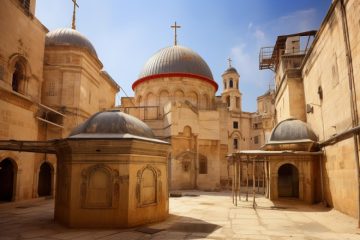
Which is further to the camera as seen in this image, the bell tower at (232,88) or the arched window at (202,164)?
the bell tower at (232,88)

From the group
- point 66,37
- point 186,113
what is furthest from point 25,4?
point 186,113

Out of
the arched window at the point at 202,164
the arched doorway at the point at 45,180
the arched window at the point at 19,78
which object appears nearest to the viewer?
the arched window at the point at 19,78

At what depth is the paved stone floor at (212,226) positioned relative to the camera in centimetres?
781

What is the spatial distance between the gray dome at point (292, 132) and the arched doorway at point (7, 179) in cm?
1360

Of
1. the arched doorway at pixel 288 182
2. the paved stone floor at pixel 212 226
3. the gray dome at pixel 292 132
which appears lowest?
the paved stone floor at pixel 212 226

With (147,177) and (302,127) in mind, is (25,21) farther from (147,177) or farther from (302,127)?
(302,127)

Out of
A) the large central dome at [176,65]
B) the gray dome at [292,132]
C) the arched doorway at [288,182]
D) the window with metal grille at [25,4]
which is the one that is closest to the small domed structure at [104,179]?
the window with metal grille at [25,4]

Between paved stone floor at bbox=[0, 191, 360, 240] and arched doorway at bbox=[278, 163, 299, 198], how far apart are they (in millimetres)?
4572

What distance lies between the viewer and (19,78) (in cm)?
1506

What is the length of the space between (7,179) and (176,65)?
57.9ft

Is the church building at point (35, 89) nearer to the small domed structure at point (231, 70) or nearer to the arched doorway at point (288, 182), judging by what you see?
the arched doorway at point (288, 182)

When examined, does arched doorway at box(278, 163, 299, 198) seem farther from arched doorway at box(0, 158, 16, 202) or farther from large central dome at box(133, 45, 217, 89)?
arched doorway at box(0, 158, 16, 202)

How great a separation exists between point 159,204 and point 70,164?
126 inches

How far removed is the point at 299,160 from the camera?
15.1 meters
